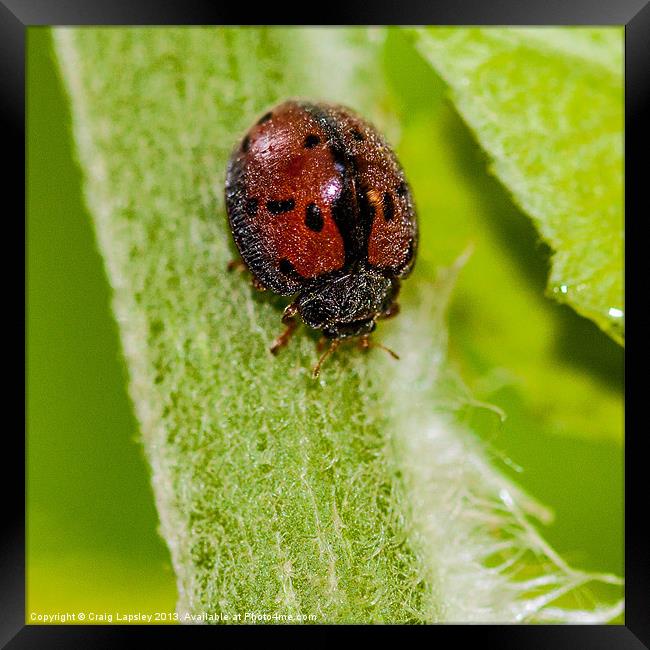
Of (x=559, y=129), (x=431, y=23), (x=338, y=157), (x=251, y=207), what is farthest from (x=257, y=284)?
(x=559, y=129)

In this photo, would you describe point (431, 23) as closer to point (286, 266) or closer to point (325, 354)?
point (286, 266)

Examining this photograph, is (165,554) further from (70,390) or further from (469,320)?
(469,320)

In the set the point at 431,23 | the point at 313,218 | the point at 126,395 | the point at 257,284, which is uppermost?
the point at 431,23

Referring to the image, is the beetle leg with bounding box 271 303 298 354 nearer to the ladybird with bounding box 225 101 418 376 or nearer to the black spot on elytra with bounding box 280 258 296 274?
the ladybird with bounding box 225 101 418 376

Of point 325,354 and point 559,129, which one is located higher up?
point 559,129
